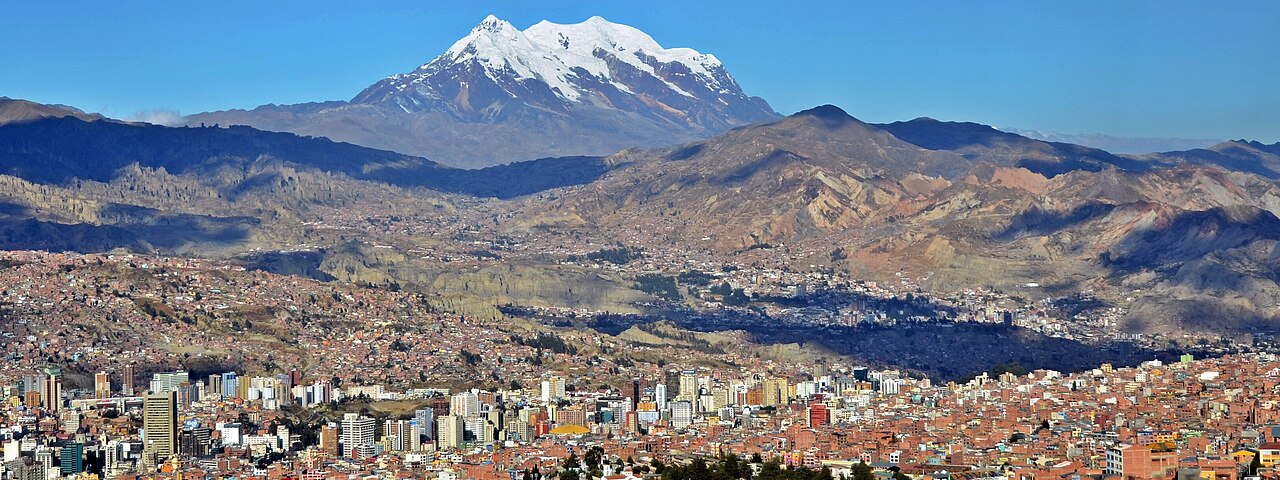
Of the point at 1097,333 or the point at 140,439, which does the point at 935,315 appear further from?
the point at 140,439

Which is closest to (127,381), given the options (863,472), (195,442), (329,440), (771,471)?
(195,442)

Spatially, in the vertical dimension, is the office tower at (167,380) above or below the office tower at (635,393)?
above

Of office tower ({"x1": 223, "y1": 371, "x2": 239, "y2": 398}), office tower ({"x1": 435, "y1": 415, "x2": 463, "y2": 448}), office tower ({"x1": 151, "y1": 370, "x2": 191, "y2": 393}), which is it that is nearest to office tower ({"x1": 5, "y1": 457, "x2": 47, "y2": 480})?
office tower ({"x1": 435, "y1": 415, "x2": 463, "y2": 448})

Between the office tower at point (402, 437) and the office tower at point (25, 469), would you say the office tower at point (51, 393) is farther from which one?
the office tower at point (25, 469)

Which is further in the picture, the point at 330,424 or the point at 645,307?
the point at 645,307

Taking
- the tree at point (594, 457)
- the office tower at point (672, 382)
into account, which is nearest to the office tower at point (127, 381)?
the office tower at point (672, 382)

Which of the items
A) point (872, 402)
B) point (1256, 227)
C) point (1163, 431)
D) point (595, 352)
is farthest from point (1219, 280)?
point (1163, 431)
